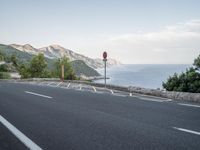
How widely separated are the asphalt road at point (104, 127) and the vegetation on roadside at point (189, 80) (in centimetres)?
780

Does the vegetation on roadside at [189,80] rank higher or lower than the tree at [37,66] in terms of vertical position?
lower

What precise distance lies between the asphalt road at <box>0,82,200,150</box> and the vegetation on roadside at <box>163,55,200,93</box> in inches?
307

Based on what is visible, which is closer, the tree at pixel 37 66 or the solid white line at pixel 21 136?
the solid white line at pixel 21 136

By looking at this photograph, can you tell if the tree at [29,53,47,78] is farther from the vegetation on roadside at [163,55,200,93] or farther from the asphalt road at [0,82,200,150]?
the asphalt road at [0,82,200,150]

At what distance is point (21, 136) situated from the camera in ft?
20.3

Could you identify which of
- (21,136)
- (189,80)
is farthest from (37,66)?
(21,136)

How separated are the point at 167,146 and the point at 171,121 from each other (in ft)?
7.58

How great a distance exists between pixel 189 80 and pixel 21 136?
13554 mm

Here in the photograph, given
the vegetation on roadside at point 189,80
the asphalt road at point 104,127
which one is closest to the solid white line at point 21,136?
the asphalt road at point 104,127

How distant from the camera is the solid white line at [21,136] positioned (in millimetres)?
5387

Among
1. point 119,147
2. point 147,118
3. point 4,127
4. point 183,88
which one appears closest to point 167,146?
point 119,147

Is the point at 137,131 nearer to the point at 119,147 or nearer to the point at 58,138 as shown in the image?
the point at 119,147

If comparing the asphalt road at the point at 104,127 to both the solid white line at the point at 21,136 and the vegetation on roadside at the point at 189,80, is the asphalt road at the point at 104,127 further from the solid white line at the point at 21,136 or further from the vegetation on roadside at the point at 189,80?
→ the vegetation on roadside at the point at 189,80

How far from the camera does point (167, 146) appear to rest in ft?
16.6
